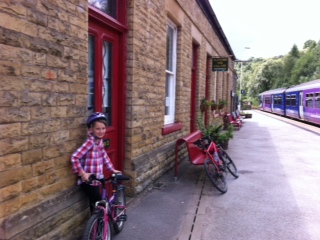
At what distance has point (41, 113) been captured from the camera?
2652 millimetres

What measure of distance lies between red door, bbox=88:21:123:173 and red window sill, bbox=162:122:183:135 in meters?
1.67

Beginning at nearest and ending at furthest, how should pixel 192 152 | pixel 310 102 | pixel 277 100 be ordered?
pixel 192 152
pixel 310 102
pixel 277 100

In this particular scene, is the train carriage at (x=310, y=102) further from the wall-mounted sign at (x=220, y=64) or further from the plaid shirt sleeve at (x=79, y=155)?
the plaid shirt sleeve at (x=79, y=155)

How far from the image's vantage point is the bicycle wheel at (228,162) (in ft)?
19.9

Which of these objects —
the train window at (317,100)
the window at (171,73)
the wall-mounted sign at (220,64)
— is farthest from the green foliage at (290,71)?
the window at (171,73)

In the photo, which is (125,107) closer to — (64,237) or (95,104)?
(95,104)

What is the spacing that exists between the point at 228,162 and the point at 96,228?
402 cm

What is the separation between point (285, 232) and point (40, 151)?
2.90 meters

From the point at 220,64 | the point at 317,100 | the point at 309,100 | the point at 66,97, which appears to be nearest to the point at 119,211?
the point at 66,97

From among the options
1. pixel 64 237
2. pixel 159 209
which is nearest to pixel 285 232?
pixel 159 209

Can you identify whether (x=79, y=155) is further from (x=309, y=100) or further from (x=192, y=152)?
(x=309, y=100)

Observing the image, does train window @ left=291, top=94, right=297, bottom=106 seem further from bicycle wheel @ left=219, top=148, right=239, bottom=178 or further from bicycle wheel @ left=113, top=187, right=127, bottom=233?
bicycle wheel @ left=113, top=187, right=127, bottom=233

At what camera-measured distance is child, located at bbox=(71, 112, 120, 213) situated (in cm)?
304

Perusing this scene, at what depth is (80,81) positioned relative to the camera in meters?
3.19
